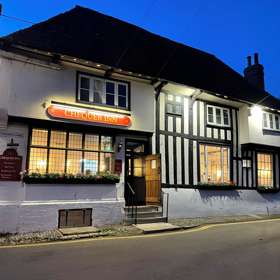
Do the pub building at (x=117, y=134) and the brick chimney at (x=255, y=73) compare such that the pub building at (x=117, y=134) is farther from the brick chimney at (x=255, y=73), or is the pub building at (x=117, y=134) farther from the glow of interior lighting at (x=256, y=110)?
the brick chimney at (x=255, y=73)

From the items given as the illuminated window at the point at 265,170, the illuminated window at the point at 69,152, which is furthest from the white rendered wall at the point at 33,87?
the illuminated window at the point at 265,170

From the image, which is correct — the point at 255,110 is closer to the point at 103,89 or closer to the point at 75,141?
the point at 103,89

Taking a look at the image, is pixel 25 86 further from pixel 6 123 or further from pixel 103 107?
pixel 103 107

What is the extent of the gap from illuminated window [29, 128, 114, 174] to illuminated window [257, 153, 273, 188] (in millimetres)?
8298

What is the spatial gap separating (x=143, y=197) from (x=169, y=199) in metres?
1.24

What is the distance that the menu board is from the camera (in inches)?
353

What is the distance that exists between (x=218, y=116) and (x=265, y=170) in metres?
3.97

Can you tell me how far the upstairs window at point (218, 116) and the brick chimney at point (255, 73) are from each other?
5.82 metres

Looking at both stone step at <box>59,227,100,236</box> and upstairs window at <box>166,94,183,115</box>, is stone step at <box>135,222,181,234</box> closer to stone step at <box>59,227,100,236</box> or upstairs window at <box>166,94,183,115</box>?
stone step at <box>59,227,100,236</box>

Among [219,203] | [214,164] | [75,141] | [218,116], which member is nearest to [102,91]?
[75,141]

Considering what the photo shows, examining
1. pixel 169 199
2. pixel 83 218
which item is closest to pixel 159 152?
pixel 169 199

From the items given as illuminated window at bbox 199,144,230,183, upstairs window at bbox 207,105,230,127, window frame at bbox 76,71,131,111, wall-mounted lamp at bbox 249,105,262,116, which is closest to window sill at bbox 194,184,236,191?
illuminated window at bbox 199,144,230,183

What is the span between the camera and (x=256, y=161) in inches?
582

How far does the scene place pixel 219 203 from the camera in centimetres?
1297
